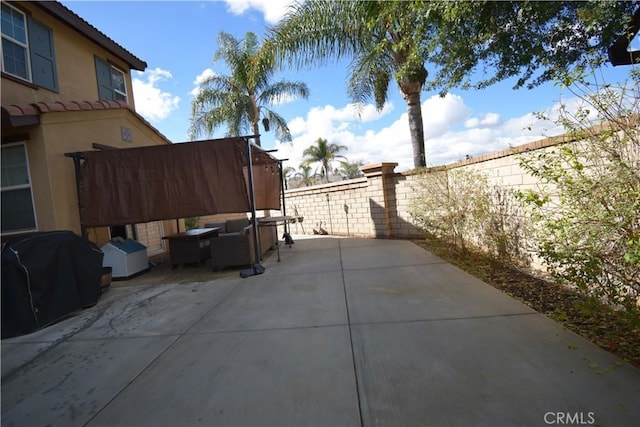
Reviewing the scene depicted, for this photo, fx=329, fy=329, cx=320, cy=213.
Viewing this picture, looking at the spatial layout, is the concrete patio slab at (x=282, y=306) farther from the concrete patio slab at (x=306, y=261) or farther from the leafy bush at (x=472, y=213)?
the leafy bush at (x=472, y=213)

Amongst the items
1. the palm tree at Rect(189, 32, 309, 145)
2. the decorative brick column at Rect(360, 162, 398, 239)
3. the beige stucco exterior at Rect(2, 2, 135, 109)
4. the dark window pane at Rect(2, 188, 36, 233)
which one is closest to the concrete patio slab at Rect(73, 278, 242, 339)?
the dark window pane at Rect(2, 188, 36, 233)

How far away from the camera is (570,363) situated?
258 cm

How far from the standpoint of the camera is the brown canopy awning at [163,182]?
6477 mm

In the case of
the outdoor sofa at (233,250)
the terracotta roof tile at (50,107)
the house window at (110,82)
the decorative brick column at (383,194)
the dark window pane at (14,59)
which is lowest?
the outdoor sofa at (233,250)

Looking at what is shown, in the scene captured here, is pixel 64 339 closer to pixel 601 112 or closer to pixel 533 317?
pixel 533 317

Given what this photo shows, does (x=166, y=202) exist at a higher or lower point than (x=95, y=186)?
lower

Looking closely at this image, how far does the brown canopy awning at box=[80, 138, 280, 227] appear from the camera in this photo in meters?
6.48

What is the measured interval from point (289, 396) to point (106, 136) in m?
7.62

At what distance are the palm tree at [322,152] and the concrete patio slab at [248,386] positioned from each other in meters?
29.7

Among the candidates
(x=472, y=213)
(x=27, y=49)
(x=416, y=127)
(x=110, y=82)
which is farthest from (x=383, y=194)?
(x=27, y=49)

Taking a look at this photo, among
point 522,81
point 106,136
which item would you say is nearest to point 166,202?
point 106,136

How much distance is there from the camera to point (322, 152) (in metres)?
32.3

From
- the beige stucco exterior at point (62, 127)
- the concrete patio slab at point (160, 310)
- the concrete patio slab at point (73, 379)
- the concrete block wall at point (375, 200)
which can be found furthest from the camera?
the beige stucco exterior at point (62, 127)

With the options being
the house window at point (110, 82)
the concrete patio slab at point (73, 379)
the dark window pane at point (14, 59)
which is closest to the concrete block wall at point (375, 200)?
the concrete patio slab at point (73, 379)
